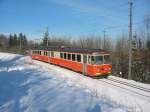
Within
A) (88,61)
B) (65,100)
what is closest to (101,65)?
(88,61)

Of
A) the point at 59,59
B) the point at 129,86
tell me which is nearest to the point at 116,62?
the point at 59,59

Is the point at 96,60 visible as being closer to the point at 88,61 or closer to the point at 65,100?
the point at 88,61

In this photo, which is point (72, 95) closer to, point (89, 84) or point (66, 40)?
→ point (89, 84)

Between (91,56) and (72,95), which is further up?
(91,56)

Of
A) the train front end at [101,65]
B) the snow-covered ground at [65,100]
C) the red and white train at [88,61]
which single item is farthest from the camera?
the red and white train at [88,61]

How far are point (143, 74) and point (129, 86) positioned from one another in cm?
1099

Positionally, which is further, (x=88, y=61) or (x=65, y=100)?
(x=88, y=61)

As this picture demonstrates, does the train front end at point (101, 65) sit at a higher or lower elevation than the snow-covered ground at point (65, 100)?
higher

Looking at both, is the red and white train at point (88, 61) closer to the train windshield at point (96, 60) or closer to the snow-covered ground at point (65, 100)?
the train windshield at point (96, 60)

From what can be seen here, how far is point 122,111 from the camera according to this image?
1140cm

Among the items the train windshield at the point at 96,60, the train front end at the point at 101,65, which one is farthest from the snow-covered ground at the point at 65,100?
the train windshield at the point at 96,60

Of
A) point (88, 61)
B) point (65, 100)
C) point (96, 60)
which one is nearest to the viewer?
point (65, 100)

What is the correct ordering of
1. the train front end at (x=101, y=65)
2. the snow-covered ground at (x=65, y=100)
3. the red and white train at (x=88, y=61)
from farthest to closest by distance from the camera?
1. the red and white train at (x=88, y=61)
2. the train front end at (x=101, y=65)
3. the snow-covered ground at (x=65, y=100)

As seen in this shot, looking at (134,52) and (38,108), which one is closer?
(38,108)
